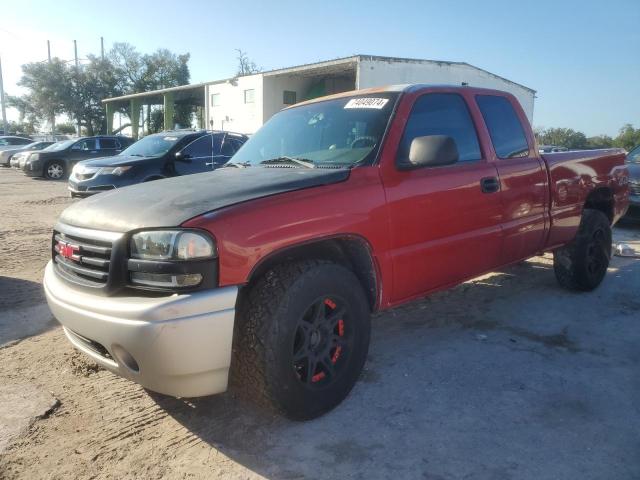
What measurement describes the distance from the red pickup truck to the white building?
49.8 ft

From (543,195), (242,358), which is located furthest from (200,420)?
(543,195)

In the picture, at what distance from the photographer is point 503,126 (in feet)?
13.7

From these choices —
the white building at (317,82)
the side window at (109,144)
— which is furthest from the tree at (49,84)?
the side window at (109,144)

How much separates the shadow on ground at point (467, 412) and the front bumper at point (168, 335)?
1.71ft

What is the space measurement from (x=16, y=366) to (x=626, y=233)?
29.8ft

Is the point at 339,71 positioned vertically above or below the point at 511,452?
above

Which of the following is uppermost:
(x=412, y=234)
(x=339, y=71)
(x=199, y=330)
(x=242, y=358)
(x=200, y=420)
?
(x=339, y=71)

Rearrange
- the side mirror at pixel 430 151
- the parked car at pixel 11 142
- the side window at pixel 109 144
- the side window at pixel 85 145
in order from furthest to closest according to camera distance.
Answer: the parked car at pixel 11 142 → the side window at pixel 85 145 → the side window at pixel 109 144 → the side mirror at pixel 430 151

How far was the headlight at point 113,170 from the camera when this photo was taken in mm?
8854

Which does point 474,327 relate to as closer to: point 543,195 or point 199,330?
point 543,195

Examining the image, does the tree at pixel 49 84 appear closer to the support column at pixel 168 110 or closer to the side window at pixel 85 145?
the support column at pixel 168 110

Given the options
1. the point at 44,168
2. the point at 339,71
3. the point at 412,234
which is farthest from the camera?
the point at 339,71

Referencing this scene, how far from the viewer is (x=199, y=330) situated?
89.0 inches

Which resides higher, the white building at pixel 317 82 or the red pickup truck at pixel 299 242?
the white building at pixel 317 82
